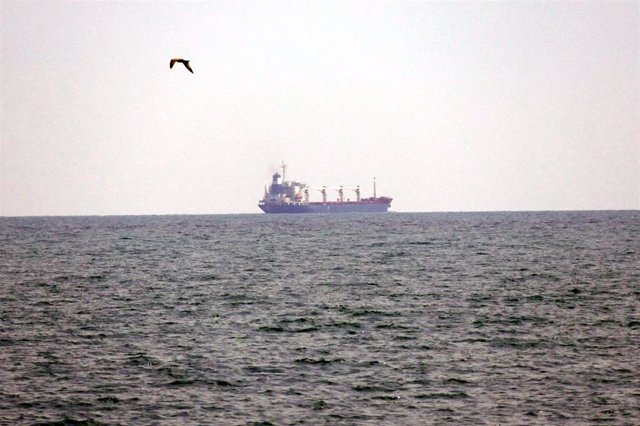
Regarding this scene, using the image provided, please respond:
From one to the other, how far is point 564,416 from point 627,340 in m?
11.7

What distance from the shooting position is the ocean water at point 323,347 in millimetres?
24656

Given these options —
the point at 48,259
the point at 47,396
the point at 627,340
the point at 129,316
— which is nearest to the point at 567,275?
the point at 627,340

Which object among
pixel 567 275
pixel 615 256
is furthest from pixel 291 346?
pixel 615 256

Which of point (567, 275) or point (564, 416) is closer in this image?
point (564, 416)

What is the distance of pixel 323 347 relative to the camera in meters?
33.2

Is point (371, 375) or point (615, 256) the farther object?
point (615, 256)

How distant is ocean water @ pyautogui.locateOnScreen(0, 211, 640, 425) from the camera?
24.7 meters

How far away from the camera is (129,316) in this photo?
4191 cm

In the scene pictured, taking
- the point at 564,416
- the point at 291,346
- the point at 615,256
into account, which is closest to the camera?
the point at 564,416

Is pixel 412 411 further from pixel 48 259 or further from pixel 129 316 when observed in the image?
pixel 48 259

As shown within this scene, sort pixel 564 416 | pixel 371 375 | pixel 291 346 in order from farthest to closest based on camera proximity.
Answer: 1. pixel 291 346
2. pixel 371 375
3. pixel 564 416

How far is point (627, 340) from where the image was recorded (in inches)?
1336

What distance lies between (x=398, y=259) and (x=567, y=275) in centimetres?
2195

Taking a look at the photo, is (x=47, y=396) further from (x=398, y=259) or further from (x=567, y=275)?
(x=398, y=259)
